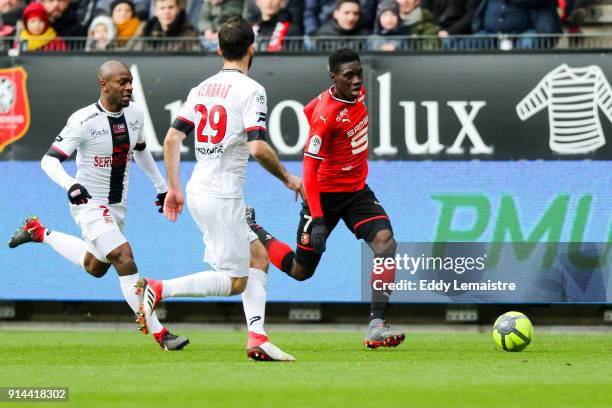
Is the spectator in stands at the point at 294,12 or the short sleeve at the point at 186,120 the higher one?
the spectator in stands at the point at 294,12

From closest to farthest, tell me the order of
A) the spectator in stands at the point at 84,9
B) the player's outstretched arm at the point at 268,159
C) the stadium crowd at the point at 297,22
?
the player's outstretched arm at the point at 268,159, the stadium crowd at the point at 297,22, the spectator in stands at the point at 84,9

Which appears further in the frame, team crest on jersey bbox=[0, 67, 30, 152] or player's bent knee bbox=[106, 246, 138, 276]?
team crest on jersey bbox=[0, 67, 30, 152]

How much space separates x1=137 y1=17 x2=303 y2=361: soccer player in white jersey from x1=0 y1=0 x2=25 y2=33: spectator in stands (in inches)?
303

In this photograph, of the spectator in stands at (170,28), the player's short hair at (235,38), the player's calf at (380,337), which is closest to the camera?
the player's short hair at (235,38)

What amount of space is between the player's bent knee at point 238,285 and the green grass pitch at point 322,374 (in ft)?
1.74

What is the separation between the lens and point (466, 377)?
325 inches

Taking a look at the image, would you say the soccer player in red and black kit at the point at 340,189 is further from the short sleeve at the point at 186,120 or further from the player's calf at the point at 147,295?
the player's calf at the point at 147,295

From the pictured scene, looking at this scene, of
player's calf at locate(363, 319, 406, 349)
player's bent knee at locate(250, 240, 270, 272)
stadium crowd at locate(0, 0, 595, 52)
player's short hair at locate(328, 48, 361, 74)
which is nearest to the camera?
player's bent knee at locate(250, 240, 270, 272)

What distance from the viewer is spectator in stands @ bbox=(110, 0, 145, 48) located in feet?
52.2

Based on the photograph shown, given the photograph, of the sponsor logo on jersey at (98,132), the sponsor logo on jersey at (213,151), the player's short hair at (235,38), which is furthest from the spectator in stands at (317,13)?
the sponsor logo on jersey at (213,151)

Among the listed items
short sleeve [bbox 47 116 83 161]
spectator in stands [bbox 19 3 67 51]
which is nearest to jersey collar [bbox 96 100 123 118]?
short sleeve [bbox 47 116 83 161]

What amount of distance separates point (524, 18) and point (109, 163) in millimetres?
5798

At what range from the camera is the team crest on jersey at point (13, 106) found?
49.5 feet

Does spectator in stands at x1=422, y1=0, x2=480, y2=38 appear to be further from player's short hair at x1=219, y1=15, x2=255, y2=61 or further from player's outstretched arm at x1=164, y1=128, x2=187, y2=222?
player's outstretched arm at x1=164, y1=128, x2=187, y2=222
